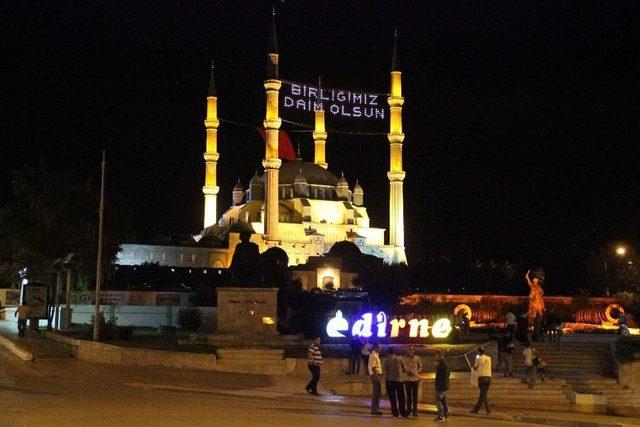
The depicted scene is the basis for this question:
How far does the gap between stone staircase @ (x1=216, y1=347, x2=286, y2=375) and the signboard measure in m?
11.0

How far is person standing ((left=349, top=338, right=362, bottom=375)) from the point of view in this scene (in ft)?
75.4

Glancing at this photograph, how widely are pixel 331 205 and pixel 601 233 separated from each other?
30.7 meters

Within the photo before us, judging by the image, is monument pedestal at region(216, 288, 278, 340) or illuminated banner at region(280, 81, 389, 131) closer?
monument pedestal at region(216, 288, 278, 340)

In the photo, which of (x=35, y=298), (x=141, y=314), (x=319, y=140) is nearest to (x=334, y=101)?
(x=319, y=140)

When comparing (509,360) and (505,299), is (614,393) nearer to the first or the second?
(509,360)

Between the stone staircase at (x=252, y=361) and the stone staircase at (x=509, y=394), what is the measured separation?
3.66 metres

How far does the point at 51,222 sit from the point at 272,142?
39.0m

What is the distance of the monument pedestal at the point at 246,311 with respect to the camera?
28.3m

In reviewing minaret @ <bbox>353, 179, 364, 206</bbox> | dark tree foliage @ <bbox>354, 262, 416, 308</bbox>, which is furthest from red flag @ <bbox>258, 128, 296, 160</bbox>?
dark tree foliage @ <bbox>354, 262, 416, 308</bbox>

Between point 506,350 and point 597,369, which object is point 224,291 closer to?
point 506,350

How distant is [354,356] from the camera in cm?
2306

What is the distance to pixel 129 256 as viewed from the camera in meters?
78.8

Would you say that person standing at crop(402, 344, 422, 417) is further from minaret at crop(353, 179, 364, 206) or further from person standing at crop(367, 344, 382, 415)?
minaret at crop(353, 179, 364, 206)

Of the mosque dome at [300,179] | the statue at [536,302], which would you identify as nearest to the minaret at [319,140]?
the mosque dome at [300,179]
